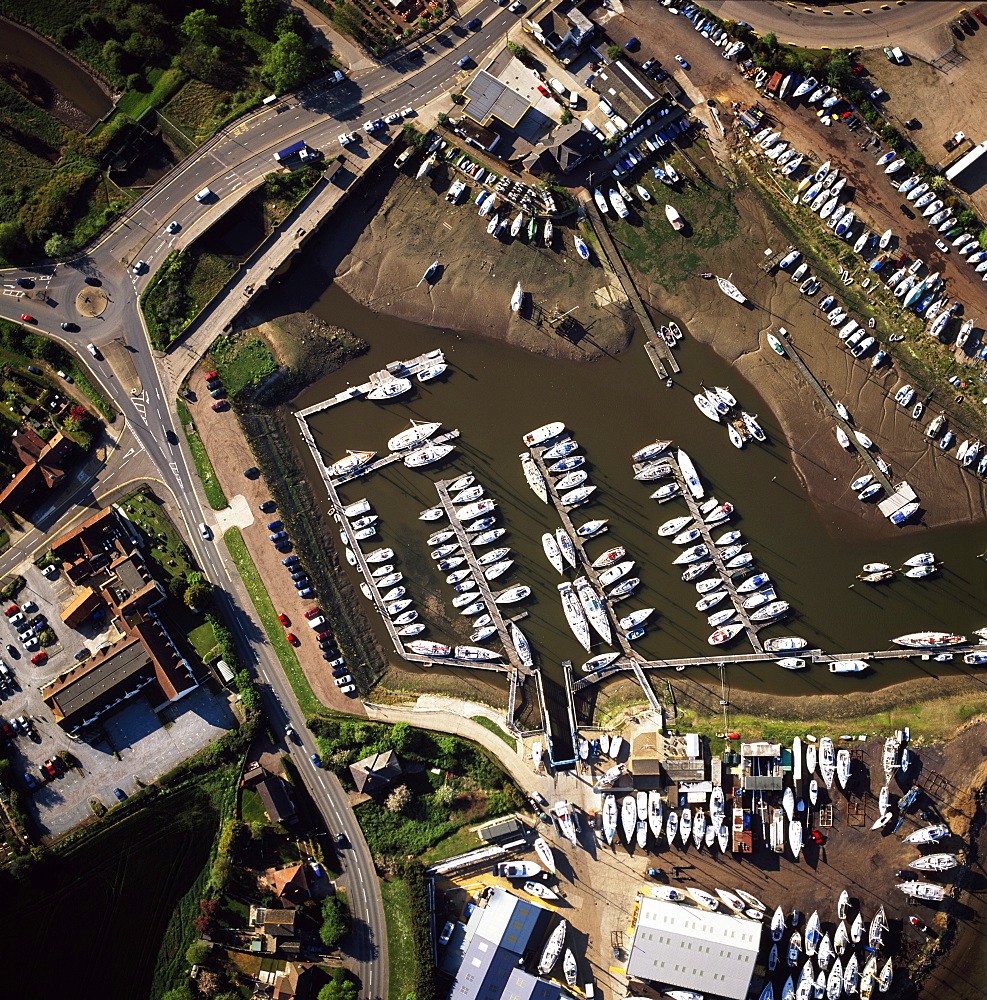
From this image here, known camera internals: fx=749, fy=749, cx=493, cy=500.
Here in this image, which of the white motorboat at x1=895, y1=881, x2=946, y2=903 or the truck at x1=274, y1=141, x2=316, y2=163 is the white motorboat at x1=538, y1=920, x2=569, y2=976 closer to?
the white motorboat at x1=895, y1=881, x2=946, y2=903

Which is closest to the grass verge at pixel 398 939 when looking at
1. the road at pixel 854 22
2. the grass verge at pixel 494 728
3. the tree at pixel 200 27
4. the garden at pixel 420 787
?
the garden at pixel 420 787

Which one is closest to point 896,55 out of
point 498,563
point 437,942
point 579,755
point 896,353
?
point 896,353

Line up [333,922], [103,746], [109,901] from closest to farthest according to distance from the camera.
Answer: [333,922] → [109,901] → [103,746]

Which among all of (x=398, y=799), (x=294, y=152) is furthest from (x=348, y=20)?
(x=398, y=799)

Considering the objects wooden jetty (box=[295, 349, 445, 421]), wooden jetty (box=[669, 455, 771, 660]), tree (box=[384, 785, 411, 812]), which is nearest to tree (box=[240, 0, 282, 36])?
wooden jetty (box=[295, 349, 445, 421])

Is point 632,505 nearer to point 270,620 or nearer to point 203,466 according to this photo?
point 270,620

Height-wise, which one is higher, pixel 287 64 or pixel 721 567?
pixel 287 64
